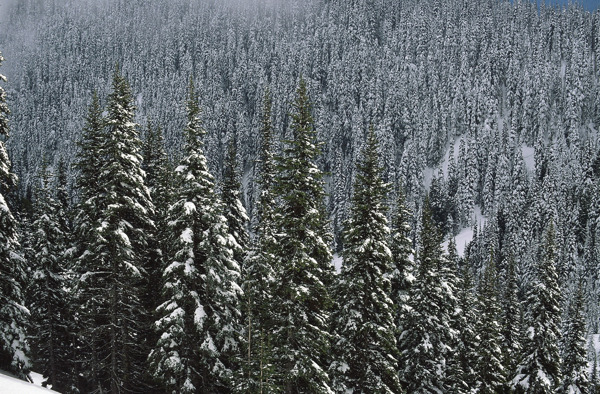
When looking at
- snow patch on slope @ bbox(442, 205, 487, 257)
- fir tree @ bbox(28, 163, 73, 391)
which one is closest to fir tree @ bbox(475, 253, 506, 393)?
fir tree @ bbox(28, 163, 73, 391)

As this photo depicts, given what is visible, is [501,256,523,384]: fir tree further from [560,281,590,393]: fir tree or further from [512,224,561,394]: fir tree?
[560,281,590,393]: fir tree

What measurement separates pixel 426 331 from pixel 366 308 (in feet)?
24.9

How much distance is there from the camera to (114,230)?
20.8 meters

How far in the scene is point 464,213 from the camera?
141 meters

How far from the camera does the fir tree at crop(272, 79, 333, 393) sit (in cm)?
1803

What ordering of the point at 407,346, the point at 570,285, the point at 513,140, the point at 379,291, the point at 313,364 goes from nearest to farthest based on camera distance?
the point at 313,364, the point at 379,291, the point at 407,346, the point at 570,285, the point at 513,140

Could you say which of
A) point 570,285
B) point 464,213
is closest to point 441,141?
point 464,213

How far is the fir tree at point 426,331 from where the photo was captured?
1055 inches

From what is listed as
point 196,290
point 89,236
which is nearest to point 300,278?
point 196,290

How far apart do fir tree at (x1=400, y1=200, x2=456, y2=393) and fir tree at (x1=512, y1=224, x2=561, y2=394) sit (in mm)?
6940

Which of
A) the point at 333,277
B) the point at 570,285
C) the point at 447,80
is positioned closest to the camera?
the point at 333,277

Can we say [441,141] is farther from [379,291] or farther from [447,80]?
[379,291]

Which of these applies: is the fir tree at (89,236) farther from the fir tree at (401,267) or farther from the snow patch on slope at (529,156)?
the snow patch on slope at (529,156)

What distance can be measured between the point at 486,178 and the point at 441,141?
26.4 metres
